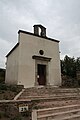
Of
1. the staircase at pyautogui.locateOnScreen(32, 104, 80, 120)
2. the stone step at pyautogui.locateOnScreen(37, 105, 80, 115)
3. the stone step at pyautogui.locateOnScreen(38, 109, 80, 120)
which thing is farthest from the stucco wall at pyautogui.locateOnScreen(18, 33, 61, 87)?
the stone step at pyautogui.locateOnScreen(38, 109, 80, 120)

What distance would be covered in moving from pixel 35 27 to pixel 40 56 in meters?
3.19

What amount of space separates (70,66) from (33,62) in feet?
26.9

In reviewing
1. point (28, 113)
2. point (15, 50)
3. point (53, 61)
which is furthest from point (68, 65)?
point (28, 113)

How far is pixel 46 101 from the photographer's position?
23.3 ft

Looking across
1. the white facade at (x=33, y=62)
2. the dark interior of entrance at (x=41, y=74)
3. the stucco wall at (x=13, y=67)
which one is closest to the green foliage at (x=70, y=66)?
the white facade at (x=33, y=62)

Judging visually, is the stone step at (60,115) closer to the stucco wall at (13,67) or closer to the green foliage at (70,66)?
the stucco wall at (13,67)

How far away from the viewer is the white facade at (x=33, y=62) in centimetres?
1233

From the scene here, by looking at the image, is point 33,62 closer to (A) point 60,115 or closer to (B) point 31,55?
(B) point 31,55

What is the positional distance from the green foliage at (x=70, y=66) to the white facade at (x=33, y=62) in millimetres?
5239

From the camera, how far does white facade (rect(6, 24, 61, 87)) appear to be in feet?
40.5

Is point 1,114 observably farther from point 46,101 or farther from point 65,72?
point 65,72

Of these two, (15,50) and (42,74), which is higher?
(15,50)

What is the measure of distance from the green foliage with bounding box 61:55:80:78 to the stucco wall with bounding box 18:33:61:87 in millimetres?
5239

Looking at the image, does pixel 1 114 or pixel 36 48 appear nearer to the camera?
pixel 1 114
